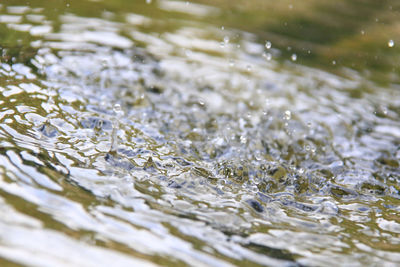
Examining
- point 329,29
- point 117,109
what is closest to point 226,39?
point 329,29

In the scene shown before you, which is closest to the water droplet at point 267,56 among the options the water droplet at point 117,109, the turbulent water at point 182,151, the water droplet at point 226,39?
the turbulent water at point 182,151

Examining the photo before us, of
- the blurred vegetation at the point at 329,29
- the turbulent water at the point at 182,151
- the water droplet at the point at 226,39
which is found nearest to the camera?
the turbulent water at the point at 182,151

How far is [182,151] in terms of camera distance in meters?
3.09

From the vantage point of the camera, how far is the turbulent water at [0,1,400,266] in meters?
2.01

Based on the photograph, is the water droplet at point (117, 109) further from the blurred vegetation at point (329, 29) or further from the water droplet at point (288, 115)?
the blurred vegetation at point (329, 29)

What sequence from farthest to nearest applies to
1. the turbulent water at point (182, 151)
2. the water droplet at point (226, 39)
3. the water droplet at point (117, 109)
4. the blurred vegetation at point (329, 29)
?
the blurred vegetation at point (329, 29)
the water droplet at point (226, 39)
the water droplet at point (117, 109)
the turbulent water at point (182, 151)

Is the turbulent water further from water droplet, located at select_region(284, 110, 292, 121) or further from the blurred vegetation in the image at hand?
the blurred vegetation

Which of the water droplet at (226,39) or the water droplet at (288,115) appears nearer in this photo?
the water droplet at (288,115)

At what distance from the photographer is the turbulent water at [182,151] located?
2010 millimetres

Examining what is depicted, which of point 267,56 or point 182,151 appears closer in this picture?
point 182,151

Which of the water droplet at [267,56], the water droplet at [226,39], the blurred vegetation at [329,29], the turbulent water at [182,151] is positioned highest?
the blurred vegetation at [329,29]

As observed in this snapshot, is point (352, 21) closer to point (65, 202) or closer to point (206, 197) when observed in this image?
point (206, 197)

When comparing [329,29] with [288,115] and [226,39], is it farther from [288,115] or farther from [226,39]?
[288,115]

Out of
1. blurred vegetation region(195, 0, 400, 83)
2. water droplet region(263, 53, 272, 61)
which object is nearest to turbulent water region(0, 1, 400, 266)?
water droplet region(263, 53, 272, 61)
